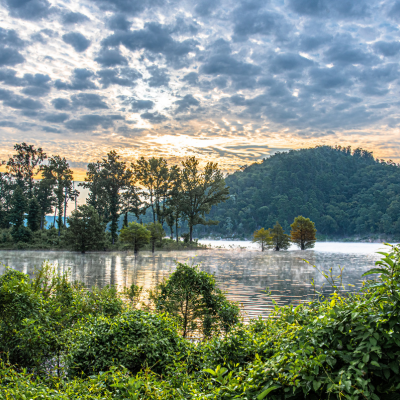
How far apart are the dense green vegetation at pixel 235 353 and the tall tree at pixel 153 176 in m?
55.1

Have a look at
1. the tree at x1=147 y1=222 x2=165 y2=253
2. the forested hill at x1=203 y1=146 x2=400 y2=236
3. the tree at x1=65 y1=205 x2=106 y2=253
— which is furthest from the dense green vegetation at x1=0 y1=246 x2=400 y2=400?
the forested hill at x1=203 y1=146 x2=400 y2=236

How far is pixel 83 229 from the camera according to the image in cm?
4088

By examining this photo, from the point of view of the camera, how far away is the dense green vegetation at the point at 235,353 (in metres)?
2.27

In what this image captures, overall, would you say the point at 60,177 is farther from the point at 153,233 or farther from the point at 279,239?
the point at 279,239

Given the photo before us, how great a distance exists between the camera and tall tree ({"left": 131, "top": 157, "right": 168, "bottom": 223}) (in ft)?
197

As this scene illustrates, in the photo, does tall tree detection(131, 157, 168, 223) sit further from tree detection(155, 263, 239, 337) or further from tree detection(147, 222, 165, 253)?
tree detection(155, 263, 239, 337)

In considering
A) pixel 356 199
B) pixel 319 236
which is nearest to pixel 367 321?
pixel 319 236

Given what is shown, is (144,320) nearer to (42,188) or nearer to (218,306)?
(218,306)

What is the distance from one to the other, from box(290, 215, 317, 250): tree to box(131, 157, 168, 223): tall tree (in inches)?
954

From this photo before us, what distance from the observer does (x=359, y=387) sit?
218 centimetres

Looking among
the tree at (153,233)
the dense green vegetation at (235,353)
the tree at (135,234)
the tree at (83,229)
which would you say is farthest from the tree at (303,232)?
the dense green vegetation at (235,353)

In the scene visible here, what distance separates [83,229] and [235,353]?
4006cm

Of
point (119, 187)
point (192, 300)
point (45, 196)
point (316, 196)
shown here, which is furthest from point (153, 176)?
point (316, 196)

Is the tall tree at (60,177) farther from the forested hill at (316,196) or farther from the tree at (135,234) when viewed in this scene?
the forested hill at (316,196)
